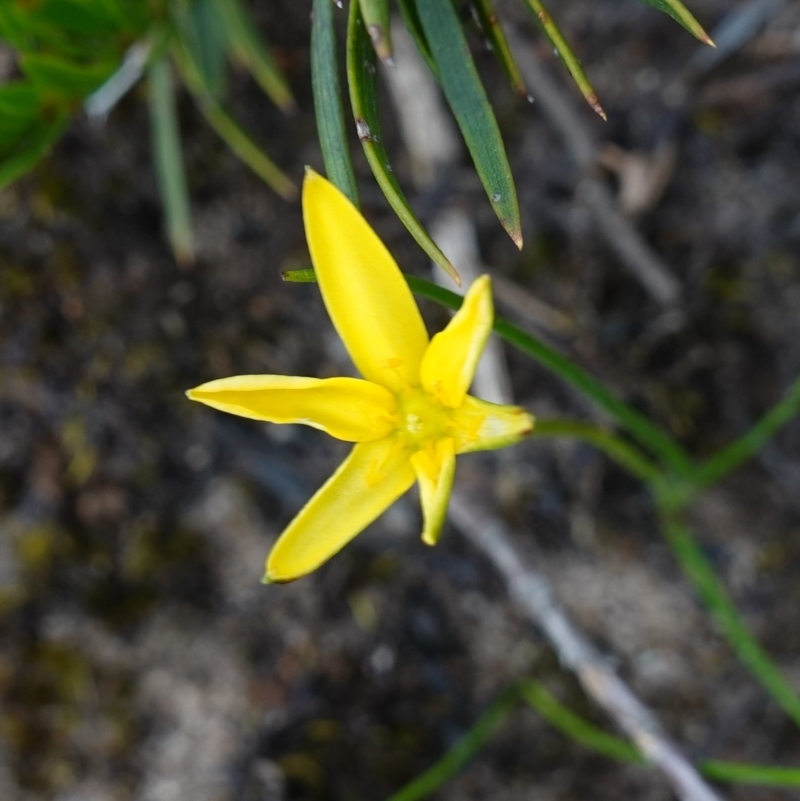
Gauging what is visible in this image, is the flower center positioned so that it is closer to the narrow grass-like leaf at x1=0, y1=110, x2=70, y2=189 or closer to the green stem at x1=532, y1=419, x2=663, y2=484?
the green stem at x1=532, y1=419, x2=663, y2=484

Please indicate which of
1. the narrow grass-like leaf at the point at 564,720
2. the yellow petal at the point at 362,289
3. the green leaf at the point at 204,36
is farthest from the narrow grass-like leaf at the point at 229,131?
the narrow grass-like leaf at the point at 564,720

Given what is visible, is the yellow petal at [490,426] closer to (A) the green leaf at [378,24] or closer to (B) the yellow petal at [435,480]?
(B) the yellow petal at [435,480]

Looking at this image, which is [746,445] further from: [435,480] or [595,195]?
[435,480]

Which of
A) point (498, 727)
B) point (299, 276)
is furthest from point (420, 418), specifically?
point (498, 727)

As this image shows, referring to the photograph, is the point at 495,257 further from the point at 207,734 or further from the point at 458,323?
the point at 207,734

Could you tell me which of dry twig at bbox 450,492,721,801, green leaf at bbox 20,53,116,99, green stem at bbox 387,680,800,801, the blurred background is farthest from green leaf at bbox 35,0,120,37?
green stem at bbox 387,680,800,801
